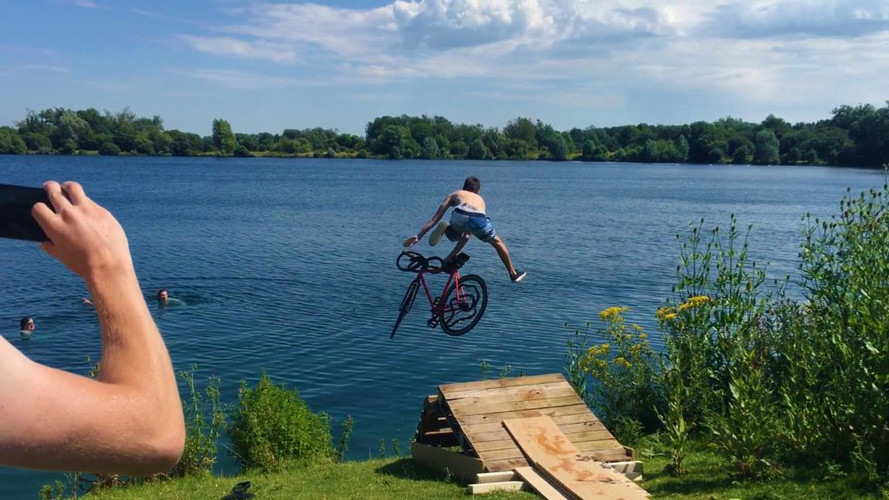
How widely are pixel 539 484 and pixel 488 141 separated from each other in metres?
156

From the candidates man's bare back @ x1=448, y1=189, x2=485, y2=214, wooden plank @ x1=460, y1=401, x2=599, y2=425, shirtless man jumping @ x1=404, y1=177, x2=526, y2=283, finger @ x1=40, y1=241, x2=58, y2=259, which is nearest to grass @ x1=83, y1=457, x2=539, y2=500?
wooden plank @ x1=460, y1=401, x2=599, y2=425

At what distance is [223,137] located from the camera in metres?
183

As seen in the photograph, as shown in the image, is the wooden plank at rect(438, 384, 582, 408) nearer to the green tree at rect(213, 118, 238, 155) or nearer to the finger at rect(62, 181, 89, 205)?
the finger at rect(62, 181, 89, 205)

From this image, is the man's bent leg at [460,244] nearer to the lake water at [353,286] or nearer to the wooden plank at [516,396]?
the wooden plank at [516,396]

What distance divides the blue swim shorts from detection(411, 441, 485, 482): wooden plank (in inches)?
159

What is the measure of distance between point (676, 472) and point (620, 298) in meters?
20.2

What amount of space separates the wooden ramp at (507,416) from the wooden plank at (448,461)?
164 millimetres

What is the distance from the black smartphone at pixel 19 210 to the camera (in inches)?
64.3

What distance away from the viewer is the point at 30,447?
1423 millimetres

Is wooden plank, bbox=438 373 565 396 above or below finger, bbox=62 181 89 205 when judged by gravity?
below

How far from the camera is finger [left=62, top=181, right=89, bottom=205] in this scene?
1.65m

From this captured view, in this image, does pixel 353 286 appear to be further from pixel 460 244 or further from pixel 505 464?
pixel 460 244

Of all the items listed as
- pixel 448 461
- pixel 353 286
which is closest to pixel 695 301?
pixel 448 461

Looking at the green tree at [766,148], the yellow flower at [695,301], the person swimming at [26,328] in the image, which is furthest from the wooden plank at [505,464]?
the green tree at [766,148]
